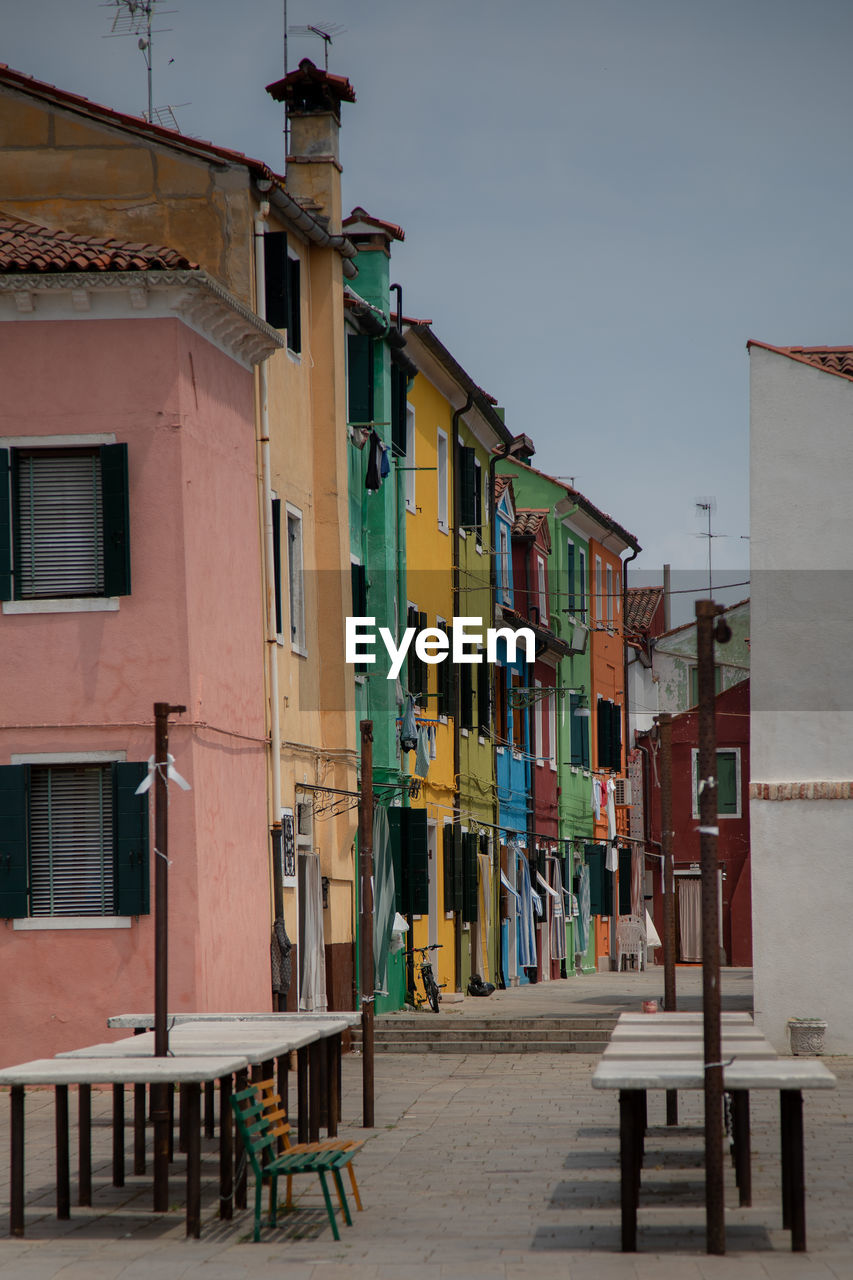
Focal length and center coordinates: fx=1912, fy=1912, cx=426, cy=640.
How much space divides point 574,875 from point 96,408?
27.2 metres

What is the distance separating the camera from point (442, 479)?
31.7m

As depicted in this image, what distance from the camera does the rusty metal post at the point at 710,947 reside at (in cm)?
939

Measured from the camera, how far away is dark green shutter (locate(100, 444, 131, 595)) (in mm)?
18016

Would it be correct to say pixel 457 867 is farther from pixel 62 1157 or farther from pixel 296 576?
pixel 62 1157

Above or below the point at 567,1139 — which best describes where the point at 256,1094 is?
above

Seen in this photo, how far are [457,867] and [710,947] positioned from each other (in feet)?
71.1

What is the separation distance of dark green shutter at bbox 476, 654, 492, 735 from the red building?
13.4m

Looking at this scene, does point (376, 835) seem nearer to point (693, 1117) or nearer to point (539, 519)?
point (693, 1117)

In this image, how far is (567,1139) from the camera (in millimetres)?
14547

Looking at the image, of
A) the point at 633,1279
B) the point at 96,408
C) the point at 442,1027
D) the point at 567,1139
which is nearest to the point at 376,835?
the point at 442,1027

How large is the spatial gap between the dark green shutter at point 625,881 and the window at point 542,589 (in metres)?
9.64

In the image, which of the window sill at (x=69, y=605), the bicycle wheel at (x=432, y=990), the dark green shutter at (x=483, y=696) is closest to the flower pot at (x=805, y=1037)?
the bicycle wheel at (x=432, y=990)

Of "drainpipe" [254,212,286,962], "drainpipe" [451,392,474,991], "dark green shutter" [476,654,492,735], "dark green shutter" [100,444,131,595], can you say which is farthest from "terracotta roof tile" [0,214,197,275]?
"dark green shutter" [476,654,492,735]

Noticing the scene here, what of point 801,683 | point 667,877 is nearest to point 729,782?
point 801,683
